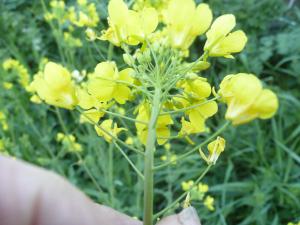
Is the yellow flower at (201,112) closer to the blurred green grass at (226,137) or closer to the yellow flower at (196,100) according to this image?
the yellow flower at (196,100)

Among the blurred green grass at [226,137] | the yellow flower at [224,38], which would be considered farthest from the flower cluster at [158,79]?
A: the blurred green grass at [226,137]

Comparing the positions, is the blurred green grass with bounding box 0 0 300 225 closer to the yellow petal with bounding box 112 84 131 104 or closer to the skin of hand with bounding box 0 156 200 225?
the yellow petal with bounding box 112 84 131 104

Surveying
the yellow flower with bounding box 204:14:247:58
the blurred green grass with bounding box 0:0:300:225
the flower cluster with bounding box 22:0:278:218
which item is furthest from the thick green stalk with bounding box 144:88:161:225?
the blurred green grass with bounding box 0:0:300:225

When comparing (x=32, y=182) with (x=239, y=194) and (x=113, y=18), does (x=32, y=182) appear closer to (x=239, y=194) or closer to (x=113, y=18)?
(x=113, y=18)

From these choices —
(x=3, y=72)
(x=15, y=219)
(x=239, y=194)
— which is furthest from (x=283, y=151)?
(x=15, y=219)

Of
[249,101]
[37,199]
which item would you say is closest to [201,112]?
[249,101]
